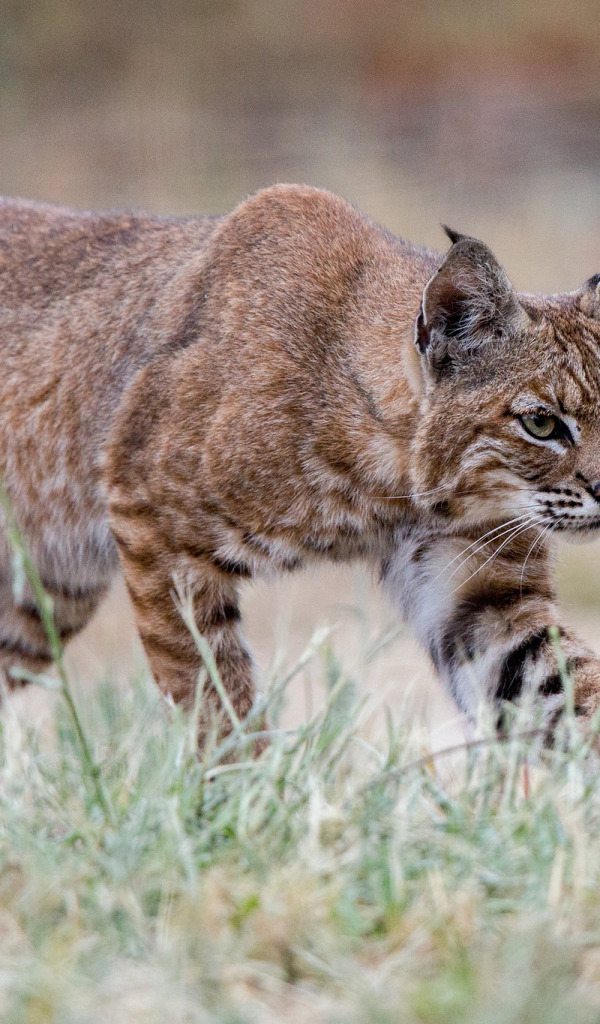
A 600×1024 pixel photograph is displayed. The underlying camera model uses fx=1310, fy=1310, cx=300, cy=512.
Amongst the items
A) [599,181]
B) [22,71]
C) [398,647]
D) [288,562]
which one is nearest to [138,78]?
[22,71]

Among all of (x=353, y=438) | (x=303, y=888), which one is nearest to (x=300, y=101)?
(x=353, y=438)

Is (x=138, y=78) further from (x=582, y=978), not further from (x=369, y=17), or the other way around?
(x=582, y=978)

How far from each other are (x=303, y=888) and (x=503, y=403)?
1.71m

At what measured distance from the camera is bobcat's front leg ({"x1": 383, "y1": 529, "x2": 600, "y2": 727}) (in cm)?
366

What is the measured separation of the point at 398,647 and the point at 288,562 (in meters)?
3.70

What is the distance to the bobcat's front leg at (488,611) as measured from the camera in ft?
12.0

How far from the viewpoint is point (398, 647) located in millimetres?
7277

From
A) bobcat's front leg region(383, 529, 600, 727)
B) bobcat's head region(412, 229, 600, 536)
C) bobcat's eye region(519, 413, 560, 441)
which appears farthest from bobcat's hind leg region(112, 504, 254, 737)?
bobcat's eye region(519, 413, 560, 441)

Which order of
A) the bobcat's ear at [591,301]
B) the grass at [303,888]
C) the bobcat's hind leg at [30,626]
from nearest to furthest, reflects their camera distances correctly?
the grass at [303,888]
the bobcat's ear at [591,301]
the bobcat's hind leg at [30,626]

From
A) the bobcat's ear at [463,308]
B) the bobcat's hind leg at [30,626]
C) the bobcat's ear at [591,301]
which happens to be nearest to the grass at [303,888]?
the bobcat's ear at [463,308]

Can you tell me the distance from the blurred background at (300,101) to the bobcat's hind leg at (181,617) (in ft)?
25.5

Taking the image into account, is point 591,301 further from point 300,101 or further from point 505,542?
point 300,101

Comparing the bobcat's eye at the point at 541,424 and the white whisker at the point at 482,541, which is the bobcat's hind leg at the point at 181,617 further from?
the bobcat's eye at the point at 541,424

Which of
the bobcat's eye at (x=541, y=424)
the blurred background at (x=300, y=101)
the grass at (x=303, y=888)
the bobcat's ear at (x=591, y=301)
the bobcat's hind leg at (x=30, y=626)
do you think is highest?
the blurred background at (x=300, y=101)
